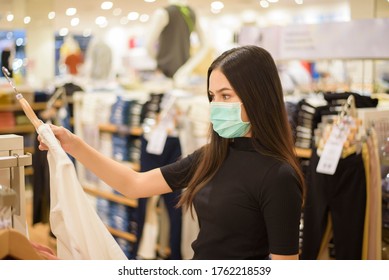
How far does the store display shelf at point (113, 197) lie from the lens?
4143 millimetres

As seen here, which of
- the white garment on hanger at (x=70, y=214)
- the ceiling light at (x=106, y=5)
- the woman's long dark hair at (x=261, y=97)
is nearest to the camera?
the white garment on hanger at (x=70, y=214)

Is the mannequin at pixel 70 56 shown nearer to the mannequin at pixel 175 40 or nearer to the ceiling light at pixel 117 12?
the ceiling light at pixel 117 12

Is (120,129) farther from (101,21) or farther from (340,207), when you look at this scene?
(340,207)

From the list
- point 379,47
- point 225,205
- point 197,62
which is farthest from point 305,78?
point 225,205

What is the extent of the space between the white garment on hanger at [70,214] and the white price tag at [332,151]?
4.11 feet

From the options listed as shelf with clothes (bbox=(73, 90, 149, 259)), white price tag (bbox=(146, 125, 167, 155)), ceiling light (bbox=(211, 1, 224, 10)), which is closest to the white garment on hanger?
white price tag (bbox=(146, 125, 167, 155))

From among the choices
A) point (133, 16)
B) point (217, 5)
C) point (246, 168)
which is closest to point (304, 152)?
point (246, 168)

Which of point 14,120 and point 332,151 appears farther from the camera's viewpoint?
point 14,120

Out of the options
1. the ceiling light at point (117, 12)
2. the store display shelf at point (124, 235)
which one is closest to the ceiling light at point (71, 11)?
the ceiling light at point (117, 12)

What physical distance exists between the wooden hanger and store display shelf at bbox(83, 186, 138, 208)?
269 centimetres

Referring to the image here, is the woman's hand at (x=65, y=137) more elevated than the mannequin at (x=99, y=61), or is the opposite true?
the mannequin at (x=99, y=61)

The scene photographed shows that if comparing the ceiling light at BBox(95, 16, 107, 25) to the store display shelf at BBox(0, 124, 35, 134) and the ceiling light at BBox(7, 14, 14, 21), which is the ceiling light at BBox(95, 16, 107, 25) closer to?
the ceiling light at BBox(7, 14, 14, 21)

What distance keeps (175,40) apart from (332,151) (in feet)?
6.24

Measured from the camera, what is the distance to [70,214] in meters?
1.60
